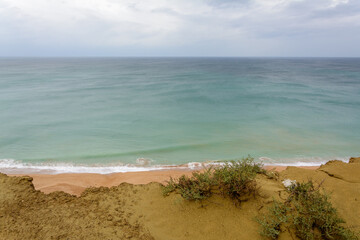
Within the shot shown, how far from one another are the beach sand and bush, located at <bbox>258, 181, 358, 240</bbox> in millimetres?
192

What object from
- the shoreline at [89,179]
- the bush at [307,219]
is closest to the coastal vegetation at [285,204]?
the bush at [307,219]

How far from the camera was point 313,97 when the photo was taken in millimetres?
18438

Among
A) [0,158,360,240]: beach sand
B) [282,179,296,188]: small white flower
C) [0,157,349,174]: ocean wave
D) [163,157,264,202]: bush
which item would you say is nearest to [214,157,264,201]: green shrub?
[163,157,264,202]: bush

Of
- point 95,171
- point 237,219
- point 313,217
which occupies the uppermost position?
point 313,217

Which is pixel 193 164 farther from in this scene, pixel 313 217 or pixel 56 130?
pixel 56 130

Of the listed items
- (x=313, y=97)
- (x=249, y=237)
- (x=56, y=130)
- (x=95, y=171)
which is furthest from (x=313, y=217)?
(x=313, y=97)

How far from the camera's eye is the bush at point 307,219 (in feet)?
10.5

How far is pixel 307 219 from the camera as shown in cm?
340

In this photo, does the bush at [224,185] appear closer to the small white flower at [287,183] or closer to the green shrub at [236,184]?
the green shrub at [236,184]

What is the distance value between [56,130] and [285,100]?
16.5 m

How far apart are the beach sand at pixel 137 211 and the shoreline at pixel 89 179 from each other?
0.37 feet

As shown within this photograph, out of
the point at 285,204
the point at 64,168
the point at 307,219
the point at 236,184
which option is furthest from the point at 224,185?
the point at 64,168

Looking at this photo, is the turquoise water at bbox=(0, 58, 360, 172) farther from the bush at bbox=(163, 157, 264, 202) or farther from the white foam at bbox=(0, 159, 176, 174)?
the bush at bbox=(163, 157, 264, 202)

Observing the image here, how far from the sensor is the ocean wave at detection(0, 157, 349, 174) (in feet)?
21.9
